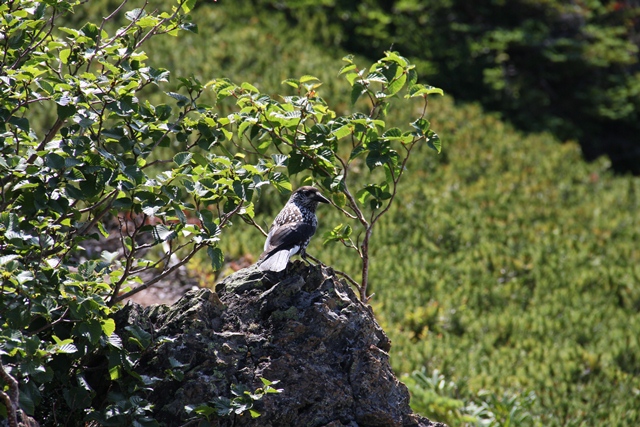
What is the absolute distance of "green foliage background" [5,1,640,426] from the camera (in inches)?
310

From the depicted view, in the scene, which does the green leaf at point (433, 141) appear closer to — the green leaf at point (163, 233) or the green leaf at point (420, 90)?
the green leaf at point (420, 90)

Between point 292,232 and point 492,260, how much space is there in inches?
239

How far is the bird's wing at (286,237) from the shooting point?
4.88 meters

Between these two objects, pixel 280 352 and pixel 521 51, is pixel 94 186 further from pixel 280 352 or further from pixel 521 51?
pixel 521 51

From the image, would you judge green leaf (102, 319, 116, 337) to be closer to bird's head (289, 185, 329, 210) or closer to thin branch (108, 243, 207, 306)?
thin branch (108, 243, 207, 306)

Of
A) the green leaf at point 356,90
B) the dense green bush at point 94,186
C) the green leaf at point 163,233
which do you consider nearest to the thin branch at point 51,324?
the dense green bush at point 94,186

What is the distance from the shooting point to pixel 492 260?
10.5 meters

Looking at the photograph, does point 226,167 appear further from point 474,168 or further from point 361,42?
point 361,42

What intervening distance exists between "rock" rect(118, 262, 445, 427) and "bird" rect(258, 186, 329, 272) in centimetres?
14

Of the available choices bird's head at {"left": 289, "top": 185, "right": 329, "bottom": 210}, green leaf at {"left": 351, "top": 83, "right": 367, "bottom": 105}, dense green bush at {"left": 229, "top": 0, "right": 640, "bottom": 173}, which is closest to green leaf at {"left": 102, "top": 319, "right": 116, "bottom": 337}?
bird's head at {"left": 289, "top": 185, "right": 329, "bottom": 210}

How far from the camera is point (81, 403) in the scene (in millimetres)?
4262

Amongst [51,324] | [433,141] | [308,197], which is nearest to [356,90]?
[433,141]

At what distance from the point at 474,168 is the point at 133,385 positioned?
9.44 m

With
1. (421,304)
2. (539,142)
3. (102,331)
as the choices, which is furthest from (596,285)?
(102,331)
